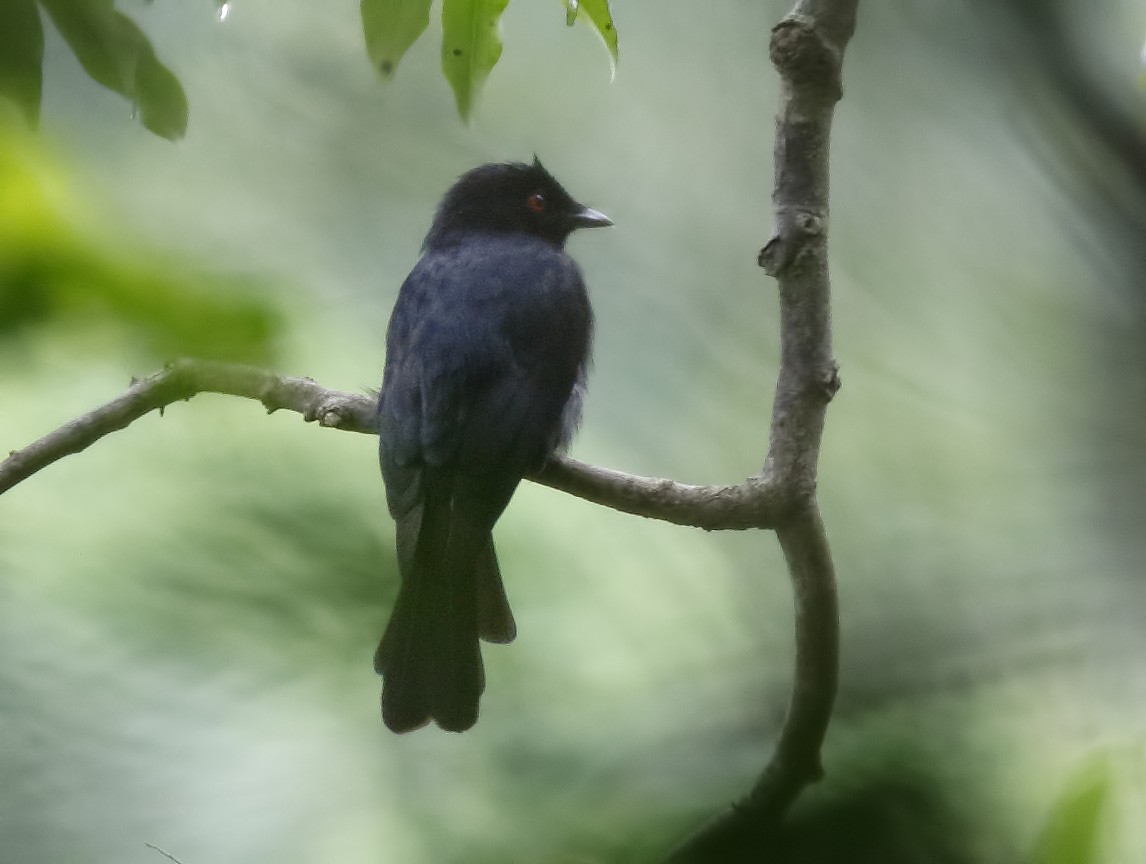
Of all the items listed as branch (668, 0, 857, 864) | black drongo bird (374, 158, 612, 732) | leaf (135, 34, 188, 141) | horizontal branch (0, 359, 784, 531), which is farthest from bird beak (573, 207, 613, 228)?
leaf (135, 34, 188, 141)

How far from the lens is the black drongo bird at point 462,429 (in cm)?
219

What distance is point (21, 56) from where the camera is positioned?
44.1 inches

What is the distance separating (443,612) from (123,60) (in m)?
1.32

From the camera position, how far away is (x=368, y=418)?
254cm

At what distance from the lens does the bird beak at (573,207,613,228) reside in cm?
313

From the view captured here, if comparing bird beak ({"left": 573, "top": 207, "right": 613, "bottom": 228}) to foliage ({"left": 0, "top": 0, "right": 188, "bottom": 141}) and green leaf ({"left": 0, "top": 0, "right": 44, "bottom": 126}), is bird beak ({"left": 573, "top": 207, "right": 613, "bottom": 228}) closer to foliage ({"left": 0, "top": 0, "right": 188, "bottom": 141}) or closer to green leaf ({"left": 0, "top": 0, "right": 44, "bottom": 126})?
foliage ({"left": 0, "top": 0, "right": 188, "bottom": 141})

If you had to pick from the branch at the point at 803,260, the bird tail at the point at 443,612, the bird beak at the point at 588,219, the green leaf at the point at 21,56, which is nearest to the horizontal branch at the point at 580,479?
the branch at the point at 803,260

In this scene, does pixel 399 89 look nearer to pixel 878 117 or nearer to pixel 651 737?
pixel 878 117

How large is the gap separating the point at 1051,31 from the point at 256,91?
5.06 ft

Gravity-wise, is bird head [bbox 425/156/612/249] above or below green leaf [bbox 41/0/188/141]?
above

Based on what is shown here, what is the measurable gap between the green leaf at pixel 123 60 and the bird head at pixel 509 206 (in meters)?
1.77

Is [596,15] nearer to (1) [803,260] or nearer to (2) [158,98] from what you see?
(1) [803,260]

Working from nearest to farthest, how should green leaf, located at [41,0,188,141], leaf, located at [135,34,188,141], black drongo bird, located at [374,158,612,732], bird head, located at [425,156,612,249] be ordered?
green leaf, located at [41,0,188,141], leaf, located at [135,34,188,141], black drongo bird, located at [374,158,612,732], bird head, located at [425,156,612,249]

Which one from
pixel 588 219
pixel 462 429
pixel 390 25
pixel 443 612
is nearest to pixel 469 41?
pixel 390 25
